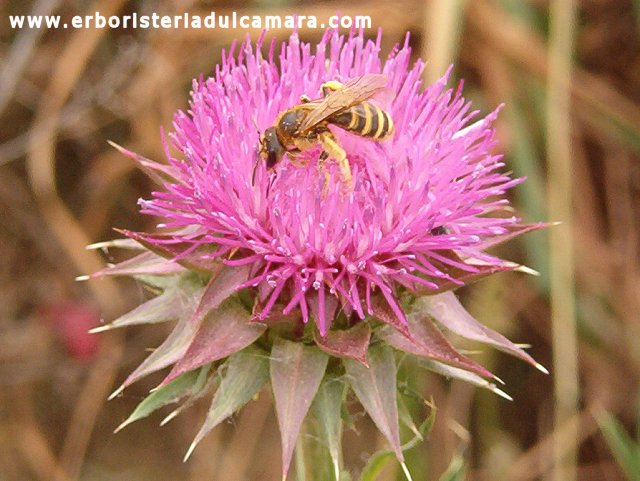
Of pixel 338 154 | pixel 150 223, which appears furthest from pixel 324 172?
pixel 150 223

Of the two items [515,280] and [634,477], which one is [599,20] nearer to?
[515,280]

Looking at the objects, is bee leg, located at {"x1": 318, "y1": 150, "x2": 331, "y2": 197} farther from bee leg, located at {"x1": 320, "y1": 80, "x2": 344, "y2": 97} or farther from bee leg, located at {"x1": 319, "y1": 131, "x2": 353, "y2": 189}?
bee leg, located at {"x1": 320, "y1": 80, "x2": 344, "y2": 97}

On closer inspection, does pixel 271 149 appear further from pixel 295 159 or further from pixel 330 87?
pixel 330 87

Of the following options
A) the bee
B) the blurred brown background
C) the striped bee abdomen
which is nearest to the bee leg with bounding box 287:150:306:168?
the bee

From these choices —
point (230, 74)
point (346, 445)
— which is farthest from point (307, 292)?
point (346, 445)

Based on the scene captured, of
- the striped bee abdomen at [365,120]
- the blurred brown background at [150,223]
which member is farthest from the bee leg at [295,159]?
the blurred brown background at [150,223]

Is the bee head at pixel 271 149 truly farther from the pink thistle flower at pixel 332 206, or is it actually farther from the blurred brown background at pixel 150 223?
the blurred brown background at pixel 150 223
